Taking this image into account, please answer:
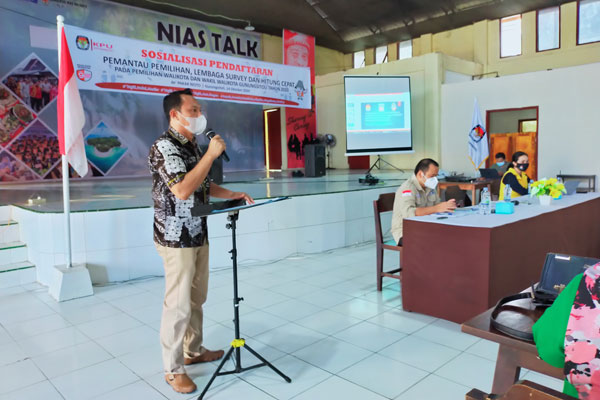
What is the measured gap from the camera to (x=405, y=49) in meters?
13.5

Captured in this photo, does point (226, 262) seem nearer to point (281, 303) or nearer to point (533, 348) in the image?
point (281, 303)

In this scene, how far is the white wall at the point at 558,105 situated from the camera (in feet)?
27.5

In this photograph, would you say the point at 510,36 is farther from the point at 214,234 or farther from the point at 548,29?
the point at 214,234

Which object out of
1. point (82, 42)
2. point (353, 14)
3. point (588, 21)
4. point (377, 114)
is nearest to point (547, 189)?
point (82, 42)

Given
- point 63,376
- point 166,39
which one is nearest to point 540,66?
point 166,39

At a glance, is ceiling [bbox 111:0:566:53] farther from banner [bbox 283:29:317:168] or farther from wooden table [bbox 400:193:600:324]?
wooden table [bbox 400:193:600:324]

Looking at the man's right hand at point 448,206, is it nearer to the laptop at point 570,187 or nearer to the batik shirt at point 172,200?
the batik shirt at point 172,200

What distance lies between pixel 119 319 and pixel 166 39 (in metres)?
10.0

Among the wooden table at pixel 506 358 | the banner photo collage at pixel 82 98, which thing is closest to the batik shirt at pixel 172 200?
the wooden table at pixel 506 358

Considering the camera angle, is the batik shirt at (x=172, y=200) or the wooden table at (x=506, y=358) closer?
the wooden table at (x=506, y=358)

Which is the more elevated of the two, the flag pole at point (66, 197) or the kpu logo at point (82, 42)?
the kpu logo at point (82, 42)

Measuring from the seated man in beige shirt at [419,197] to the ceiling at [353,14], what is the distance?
9260mm

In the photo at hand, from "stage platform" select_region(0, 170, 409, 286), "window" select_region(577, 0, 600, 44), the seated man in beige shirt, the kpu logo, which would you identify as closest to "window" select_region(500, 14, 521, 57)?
"window" select_region(577, 0, 600, 44)

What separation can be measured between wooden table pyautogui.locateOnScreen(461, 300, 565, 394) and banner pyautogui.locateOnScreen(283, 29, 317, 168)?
1198 cm
